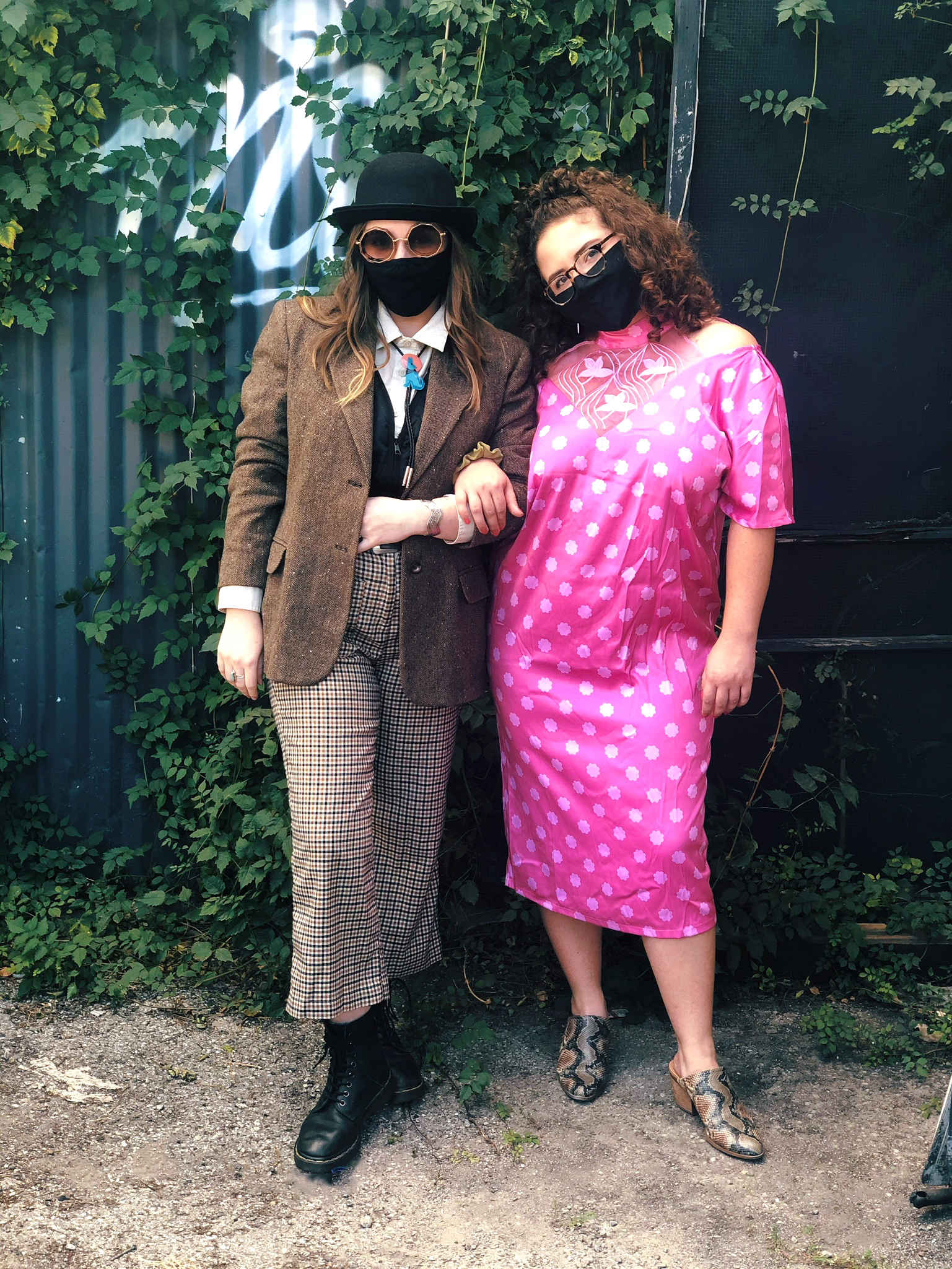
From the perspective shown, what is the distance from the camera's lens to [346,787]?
2.63 m

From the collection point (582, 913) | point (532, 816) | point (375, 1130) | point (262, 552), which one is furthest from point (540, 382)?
point (375, 1130)

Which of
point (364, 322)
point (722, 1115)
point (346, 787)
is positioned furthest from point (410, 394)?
point (722, 1115)

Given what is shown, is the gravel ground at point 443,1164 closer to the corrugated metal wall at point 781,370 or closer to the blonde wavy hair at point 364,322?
the corrugated metal wall at point 781,370

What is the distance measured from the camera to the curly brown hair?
2.62m

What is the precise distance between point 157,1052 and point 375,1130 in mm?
686

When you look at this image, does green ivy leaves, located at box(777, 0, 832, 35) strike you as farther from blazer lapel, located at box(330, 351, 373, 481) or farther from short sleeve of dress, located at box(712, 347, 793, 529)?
blazer lapel, located at box(330, 351, 373, 481)

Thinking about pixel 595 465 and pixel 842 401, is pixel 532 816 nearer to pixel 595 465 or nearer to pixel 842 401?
pixel 595 465

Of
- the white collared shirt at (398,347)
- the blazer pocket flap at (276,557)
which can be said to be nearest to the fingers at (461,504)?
the white collared shirt at (398,347)

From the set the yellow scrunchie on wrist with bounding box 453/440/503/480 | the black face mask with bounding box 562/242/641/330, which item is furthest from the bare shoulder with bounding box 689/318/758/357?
the yellow scrunchie on wrist with bounding box 453/440/503/480

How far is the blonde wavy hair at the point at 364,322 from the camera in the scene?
2.57m

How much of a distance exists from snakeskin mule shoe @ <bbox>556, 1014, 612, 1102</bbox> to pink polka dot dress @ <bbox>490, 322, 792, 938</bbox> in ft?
1.22

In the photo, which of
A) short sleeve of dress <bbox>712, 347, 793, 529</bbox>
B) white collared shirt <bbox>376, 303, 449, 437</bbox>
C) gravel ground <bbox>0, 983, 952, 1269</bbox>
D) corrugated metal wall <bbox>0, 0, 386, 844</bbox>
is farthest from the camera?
corrugated metal wall <bbox>0, 0, 386, 844</bbox>

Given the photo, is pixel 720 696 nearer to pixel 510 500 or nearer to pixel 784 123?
pixel 510 500

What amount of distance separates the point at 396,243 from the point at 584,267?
16.9 inches
